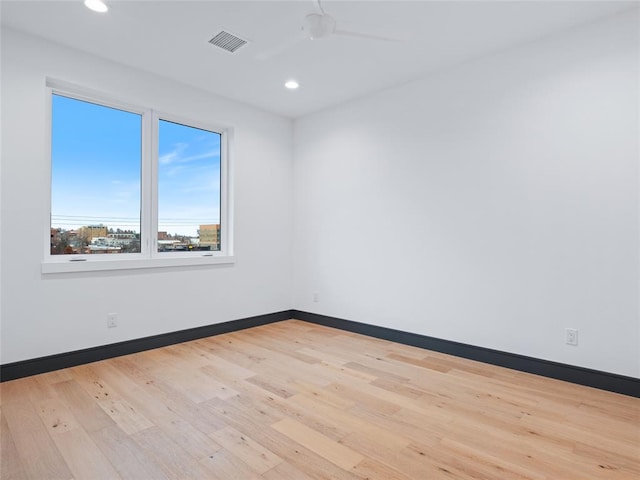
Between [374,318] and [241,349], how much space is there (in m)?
1.44

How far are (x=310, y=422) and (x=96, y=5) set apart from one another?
3054 mm

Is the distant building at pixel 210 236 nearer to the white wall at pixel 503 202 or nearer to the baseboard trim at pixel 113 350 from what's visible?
the baseboard trim at pixel 113 350

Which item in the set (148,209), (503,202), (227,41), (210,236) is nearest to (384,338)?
(503,202)

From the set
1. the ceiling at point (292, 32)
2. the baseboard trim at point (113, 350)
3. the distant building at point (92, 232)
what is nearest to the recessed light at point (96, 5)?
the ceiling at point (292, 32)

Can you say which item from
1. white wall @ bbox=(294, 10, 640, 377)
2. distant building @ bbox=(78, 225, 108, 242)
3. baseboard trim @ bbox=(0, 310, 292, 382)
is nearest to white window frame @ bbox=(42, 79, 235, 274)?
distant building @ bbox=(78, 225, 108, 242)

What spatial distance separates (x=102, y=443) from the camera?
6.16 feet

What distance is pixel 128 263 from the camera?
3320 mm

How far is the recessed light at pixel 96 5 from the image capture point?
2434 millimetres

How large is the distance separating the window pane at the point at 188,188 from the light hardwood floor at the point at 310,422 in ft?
4.38

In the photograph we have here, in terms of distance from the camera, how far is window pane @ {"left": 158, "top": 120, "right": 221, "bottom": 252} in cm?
378

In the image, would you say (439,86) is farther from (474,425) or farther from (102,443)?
(102,443)

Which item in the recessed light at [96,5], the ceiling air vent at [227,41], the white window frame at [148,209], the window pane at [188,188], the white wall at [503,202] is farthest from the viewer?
the window pane at [188,188]

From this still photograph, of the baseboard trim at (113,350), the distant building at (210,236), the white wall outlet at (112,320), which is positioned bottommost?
the baseboard trim at (113,350)

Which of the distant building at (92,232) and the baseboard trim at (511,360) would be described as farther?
the distant building at (92,232)
